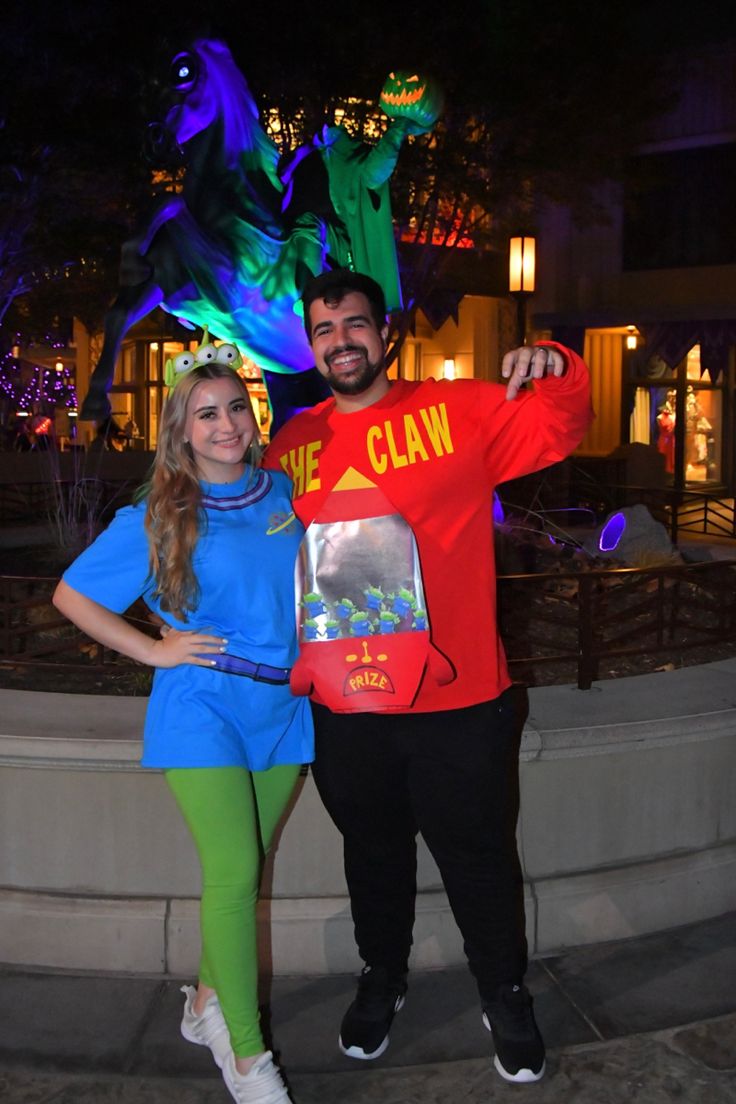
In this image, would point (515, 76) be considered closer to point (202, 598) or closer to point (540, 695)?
point (540, 695)

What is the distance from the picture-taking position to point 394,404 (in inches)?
116

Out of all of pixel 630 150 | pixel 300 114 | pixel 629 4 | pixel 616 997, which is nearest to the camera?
pixel 616 997

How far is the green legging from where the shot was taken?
9.00 ft

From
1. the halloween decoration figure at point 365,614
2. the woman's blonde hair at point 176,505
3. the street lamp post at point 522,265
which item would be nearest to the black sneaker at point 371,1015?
the halloween decoration figure at point 365,614

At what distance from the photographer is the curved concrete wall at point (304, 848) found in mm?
3561

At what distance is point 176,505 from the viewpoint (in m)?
2.76

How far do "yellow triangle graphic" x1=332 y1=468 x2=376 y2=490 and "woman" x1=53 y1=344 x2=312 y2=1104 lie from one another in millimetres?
154

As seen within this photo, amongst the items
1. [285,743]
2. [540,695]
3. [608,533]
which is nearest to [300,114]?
[608,533]

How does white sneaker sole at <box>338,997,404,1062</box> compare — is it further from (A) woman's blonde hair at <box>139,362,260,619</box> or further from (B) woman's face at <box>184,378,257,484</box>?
(B) woman's face at <box>184,378,257,484</box>

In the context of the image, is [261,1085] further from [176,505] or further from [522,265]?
[522,265]

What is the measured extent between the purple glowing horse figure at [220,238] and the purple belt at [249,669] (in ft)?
11.0

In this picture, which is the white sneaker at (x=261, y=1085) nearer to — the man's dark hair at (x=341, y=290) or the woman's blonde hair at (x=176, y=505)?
the woman's blonde hair at (x=176, y=505)

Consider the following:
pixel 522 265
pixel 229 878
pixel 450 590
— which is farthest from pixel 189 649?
pixel 522 265

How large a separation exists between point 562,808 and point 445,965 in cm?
62
